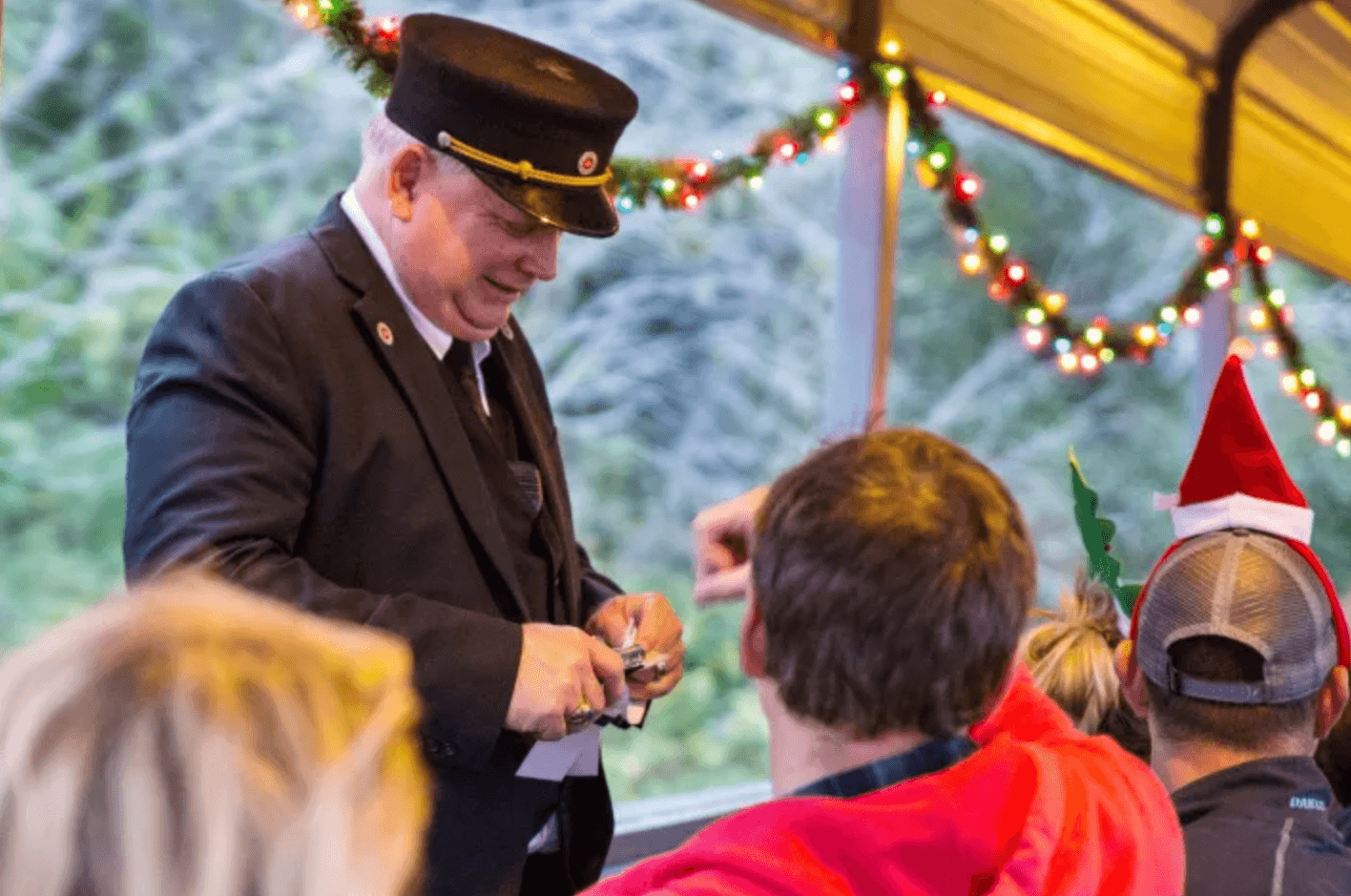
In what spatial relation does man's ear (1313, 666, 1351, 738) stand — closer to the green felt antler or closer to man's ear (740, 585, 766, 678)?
the green felt antler

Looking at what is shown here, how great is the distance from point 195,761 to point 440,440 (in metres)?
1.13

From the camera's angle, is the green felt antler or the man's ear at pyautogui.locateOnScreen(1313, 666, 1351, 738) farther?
the green felt antler

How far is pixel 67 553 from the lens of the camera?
8.30 ft

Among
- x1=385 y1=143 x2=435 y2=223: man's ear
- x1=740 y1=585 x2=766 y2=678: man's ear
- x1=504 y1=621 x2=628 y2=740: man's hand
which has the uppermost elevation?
x1=385 y1=143 x2=435 y2=223: man's ear

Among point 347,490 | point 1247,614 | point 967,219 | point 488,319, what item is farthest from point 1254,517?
point 967,219

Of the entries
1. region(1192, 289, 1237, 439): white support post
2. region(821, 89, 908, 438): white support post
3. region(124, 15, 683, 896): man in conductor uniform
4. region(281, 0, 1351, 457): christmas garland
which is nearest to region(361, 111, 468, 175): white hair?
region(124, 15, 683, 896): man in conductor uniform

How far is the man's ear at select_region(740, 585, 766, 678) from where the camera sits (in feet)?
3.81

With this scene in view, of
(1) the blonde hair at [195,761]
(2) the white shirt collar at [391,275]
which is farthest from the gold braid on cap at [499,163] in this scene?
(1) the blonde hair at [195,761]

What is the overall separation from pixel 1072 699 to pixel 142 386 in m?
1.19

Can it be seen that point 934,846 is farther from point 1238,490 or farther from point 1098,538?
point 1098,538

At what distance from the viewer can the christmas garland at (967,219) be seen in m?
2.26

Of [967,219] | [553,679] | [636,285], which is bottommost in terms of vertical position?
[553,679]

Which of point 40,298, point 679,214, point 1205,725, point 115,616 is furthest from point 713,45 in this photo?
point 115,616

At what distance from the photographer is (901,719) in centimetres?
111
